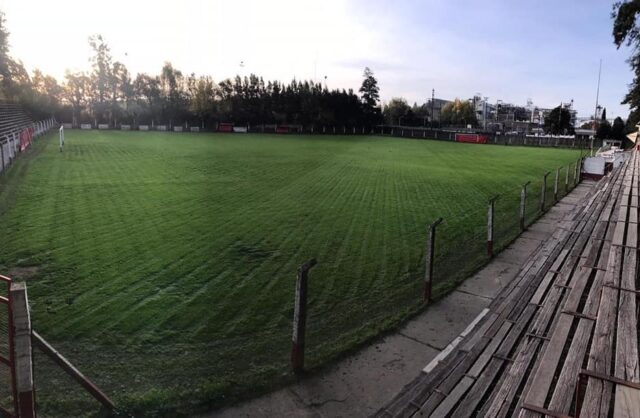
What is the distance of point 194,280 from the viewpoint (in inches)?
308

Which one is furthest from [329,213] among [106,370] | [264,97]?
[264,97]

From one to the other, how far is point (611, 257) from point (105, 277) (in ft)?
26.3

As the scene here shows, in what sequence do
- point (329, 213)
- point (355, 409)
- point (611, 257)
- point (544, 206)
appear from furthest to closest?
point (544, 206) < point (329, 213) < point (611, 257) < point (355, 409)

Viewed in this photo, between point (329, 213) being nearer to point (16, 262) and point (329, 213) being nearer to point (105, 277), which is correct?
point (105, 277)

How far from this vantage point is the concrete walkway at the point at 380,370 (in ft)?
15.5

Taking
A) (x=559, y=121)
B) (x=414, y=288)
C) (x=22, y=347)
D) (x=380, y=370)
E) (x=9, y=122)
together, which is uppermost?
(x=559, y=121)

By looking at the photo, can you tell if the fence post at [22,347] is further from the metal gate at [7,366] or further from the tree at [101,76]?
the tree at [101,76]

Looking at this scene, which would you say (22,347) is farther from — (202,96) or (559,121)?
(559,121)

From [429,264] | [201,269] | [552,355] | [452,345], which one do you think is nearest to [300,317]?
[452,345]

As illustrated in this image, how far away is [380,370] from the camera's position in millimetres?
5488

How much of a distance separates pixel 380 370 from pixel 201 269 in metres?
4.23

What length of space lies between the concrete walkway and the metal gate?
73.0 inches

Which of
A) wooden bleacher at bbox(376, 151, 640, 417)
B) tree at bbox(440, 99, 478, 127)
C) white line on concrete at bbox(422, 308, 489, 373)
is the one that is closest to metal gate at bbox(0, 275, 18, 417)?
wooden bleacher at bbox(376, 151, 640, 417)

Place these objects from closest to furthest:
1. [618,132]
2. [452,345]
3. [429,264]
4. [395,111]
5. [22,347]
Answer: [22,347], [452,345], [429,264], [618,132], [395,111]
